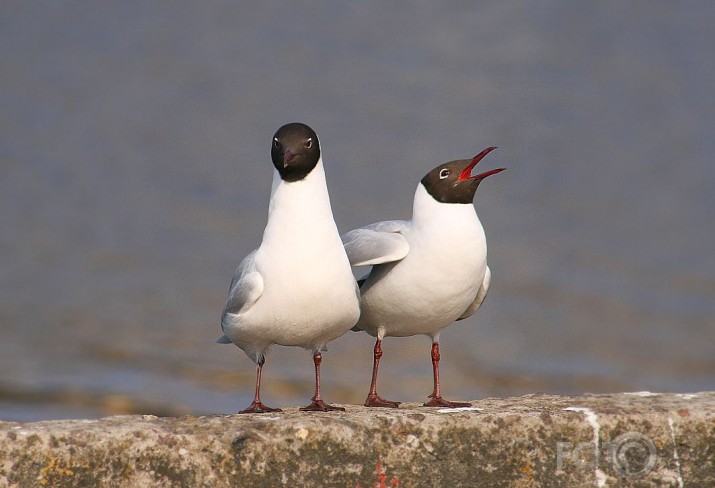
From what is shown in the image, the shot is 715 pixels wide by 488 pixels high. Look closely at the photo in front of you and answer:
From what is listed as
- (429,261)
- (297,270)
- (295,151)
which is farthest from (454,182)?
(297,270)

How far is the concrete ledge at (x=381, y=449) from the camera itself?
422 cm

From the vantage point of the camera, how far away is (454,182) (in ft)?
18.4

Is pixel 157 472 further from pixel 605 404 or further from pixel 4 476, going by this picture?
pixel 605 404

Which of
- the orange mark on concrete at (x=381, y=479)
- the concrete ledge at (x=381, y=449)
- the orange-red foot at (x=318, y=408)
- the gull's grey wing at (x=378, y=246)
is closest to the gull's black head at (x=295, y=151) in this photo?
the gull's grey wing at (x=378, y=246)

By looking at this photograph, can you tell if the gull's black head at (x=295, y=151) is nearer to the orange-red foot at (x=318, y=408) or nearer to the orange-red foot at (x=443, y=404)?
the orange-red foot at (x=318, y=408)

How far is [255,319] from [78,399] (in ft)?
17.1

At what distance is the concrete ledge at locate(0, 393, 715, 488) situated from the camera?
4.22 metres

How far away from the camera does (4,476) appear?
13.6ft

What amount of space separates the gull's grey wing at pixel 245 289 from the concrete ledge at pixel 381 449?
603mm

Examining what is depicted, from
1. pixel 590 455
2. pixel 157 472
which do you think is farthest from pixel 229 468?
pixel 590 455

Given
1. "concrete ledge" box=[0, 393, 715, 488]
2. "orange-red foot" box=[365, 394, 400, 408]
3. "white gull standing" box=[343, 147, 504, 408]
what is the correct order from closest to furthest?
"concrete ledge" box=[0, 393, 715, 488]
"orange-red foot" box=[365, 394, 400, 408]
"white gull standing" box=[343, 147, 504, 408]

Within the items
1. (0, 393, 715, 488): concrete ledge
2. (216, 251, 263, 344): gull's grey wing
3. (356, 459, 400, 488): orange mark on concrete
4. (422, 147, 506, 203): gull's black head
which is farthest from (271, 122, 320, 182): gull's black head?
(356, 459, 400, 488): orange mark on concrete

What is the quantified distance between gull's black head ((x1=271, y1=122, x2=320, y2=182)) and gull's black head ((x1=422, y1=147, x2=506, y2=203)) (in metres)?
0.63

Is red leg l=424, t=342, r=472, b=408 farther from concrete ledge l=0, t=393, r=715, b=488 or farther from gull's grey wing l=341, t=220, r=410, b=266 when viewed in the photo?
gull's grey wing l=341, t=220, r=410, b=266
